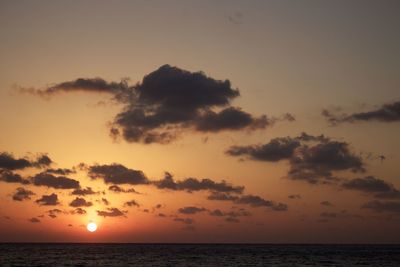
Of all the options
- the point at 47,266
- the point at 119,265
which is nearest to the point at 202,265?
the point at 119,265

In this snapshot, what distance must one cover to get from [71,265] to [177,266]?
23383 millimetres

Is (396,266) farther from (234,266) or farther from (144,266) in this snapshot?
(144,266)

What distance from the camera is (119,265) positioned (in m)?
109

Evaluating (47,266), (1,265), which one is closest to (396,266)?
(47,266)

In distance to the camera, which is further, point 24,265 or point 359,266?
point 359,266

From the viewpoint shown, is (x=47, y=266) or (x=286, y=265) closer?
(x=47, y=266)

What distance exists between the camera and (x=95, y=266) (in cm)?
10481

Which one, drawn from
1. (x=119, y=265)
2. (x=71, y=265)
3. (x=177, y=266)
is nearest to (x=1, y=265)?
(x=71, y=265)

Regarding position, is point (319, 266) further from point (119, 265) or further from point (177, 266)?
point (119, 265)

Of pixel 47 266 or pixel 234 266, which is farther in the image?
pixel 234 266

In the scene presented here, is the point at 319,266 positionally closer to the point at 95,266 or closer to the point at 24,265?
the point at 95,266

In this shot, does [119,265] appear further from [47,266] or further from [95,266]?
[47,266]

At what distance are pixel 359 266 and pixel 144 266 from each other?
49374 mm

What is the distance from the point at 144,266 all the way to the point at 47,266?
2077 cm
